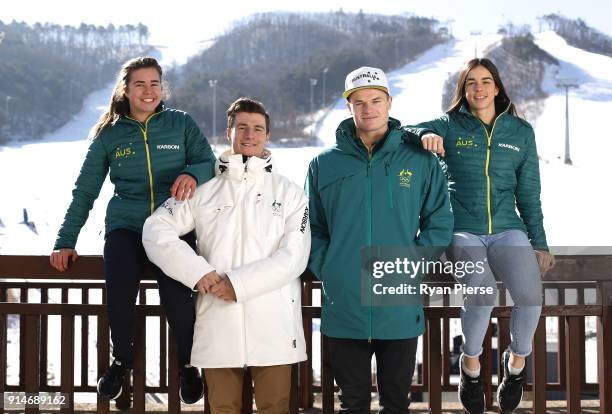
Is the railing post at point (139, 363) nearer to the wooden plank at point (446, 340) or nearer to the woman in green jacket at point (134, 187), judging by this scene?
the woman in green jacket at point (134, 187)

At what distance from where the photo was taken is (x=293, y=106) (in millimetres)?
56625

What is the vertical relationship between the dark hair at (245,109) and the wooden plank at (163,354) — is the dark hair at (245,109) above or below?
above

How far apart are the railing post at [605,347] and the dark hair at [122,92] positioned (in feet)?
5.39

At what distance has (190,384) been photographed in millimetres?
2359

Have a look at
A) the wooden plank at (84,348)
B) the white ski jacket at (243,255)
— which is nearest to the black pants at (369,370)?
the white ski jacket at (243,255)

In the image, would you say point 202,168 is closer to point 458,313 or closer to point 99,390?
point 99,390

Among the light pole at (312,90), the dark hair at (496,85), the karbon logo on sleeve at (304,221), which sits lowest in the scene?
the karbon logo on sleeve at (304,221)

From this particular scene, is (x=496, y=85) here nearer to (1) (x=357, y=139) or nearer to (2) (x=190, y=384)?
(1) (x=357, y=139)

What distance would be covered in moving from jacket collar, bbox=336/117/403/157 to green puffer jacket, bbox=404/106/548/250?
3.1 inches

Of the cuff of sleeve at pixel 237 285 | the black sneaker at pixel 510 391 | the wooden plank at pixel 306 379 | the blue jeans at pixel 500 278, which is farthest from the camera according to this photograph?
the wooden plank at pixel 306 379

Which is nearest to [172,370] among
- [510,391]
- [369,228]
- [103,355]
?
[103,355]

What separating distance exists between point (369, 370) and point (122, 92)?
119 centimetres

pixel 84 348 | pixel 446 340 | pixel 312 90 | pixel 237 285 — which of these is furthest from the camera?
pixel 312 90

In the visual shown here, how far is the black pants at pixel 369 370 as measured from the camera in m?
2.21
